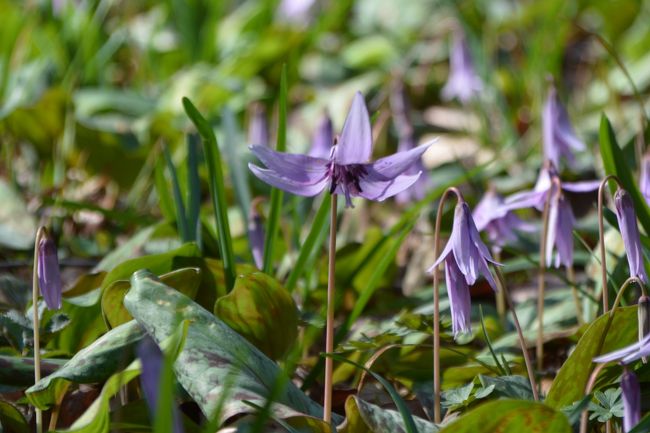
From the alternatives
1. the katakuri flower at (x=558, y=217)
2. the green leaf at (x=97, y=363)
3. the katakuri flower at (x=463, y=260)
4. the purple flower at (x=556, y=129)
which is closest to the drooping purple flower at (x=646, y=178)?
the katakuri flower at (x=558, y=217)

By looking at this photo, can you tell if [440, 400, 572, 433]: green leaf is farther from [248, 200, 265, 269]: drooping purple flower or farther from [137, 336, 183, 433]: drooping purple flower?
[248, 200, 265, 269]: drooping purple flower

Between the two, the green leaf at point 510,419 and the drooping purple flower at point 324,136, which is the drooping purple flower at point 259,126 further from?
the green leaf at point 510,419

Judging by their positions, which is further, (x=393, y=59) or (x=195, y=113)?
(x=393, y=59)

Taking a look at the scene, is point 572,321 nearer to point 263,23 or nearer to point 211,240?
point 211,240

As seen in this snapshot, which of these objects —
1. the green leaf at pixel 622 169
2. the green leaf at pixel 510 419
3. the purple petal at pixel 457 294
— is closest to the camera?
the green leaf at pixel 510 419

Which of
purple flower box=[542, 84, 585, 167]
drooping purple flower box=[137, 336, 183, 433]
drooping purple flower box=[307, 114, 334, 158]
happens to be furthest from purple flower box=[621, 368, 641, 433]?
drooping purple flower box=[307, 114, 334, 158]

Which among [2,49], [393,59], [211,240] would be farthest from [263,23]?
[211,240]
